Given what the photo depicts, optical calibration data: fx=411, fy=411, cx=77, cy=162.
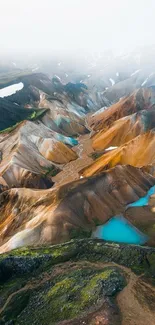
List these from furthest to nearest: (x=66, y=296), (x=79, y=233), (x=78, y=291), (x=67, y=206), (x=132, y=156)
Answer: (x=132, y=156), (x=67, y=206), (x=79, y=233), (x=78, y=291), (x=66, y=296)

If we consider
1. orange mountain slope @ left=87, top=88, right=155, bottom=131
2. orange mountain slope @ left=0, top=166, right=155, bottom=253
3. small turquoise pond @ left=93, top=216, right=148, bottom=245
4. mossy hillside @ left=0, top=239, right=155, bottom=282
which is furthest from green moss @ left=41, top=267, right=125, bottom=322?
orange mountain slope @ left=87, top=88, right=155, bottom=131

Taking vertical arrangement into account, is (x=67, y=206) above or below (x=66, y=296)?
below

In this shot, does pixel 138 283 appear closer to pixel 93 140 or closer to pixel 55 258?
pixel 55 258

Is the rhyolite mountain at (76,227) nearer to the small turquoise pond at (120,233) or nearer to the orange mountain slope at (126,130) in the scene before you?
the small turquoise pond at (120,233)

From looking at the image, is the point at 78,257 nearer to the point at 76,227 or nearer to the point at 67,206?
the point at 76,227

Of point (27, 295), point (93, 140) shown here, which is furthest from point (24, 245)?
point (93, 140)

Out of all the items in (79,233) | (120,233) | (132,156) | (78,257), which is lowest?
(132,156)

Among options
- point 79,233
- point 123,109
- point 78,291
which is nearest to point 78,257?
point 78,291

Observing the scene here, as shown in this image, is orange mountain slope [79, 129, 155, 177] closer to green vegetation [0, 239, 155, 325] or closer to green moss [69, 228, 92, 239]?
green moss [69, 228, 92, 239]
